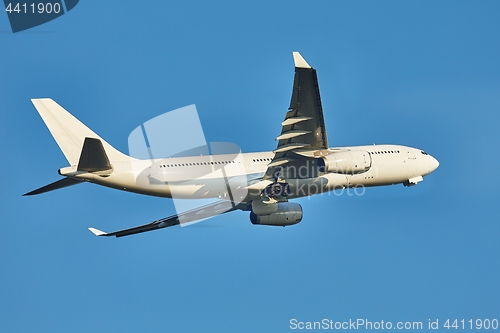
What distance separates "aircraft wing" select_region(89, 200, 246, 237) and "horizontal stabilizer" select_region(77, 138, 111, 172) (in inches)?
352

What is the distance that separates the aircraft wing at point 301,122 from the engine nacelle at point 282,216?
3.47 meters

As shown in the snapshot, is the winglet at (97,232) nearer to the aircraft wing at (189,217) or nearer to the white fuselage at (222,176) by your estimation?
the aircraft wing at (189,217)

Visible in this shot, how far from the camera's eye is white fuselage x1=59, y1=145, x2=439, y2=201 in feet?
116

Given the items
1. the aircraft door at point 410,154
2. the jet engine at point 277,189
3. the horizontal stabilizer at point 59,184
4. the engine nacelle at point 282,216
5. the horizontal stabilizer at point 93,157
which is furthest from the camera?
the aircraft door at point 410,154

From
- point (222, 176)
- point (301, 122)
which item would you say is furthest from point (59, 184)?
point (301, 122)

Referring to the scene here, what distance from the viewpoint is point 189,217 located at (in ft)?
136

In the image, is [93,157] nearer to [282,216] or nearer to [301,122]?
[301,122]

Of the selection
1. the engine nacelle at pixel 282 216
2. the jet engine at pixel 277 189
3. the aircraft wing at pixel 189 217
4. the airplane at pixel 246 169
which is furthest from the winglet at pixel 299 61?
the aircraft wing at pixel 189 217

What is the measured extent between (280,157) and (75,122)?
34.2ft

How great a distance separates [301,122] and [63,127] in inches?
457

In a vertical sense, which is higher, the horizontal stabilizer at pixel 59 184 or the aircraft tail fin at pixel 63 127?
the aircraft tail fin at pixel 63 127

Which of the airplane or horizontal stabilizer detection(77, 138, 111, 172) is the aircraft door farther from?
horizontal stabilizer detection(77, 138, 111, 172)

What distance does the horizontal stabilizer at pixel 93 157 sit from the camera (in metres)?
31.1

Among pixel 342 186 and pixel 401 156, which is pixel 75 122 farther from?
pixel 401 156
